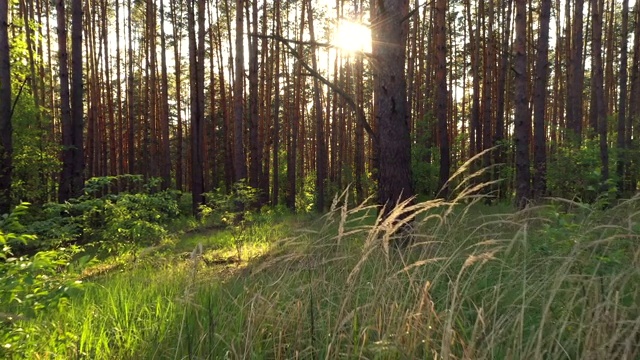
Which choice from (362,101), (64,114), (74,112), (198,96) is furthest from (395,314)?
(362,101)

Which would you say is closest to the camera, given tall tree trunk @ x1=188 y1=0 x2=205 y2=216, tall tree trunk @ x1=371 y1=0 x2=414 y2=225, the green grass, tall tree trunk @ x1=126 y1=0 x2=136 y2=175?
the green grass

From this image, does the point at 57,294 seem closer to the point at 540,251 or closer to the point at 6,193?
the point at 540,251

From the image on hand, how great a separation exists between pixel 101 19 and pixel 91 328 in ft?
89.5

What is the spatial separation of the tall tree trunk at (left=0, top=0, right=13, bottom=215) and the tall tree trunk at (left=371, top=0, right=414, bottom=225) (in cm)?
796

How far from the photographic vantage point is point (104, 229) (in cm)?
677

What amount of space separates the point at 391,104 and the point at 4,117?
336 inches

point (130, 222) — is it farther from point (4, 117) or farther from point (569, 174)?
point (569, 174)

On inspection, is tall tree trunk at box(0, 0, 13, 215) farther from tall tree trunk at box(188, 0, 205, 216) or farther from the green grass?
the green grass

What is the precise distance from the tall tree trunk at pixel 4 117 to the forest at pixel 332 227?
0.04 meters

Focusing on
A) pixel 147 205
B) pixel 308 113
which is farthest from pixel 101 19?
pixel 147 205

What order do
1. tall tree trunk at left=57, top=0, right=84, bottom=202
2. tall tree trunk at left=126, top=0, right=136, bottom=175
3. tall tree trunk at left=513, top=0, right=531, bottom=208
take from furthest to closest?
tall tree trunk at left=126, top=0, right=136, bottom=175, tall tree trunk at left=57, top=0, right=84, bottom=202, tall tree trunk at left=513, top=0, right=531, bottom=208

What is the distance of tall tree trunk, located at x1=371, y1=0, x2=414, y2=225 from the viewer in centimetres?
534

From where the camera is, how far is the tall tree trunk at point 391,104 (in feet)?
17.5

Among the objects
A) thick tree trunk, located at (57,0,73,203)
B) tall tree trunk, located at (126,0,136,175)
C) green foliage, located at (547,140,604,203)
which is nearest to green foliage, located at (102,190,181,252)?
thick tree trunk, located at (57,0,73,203)
